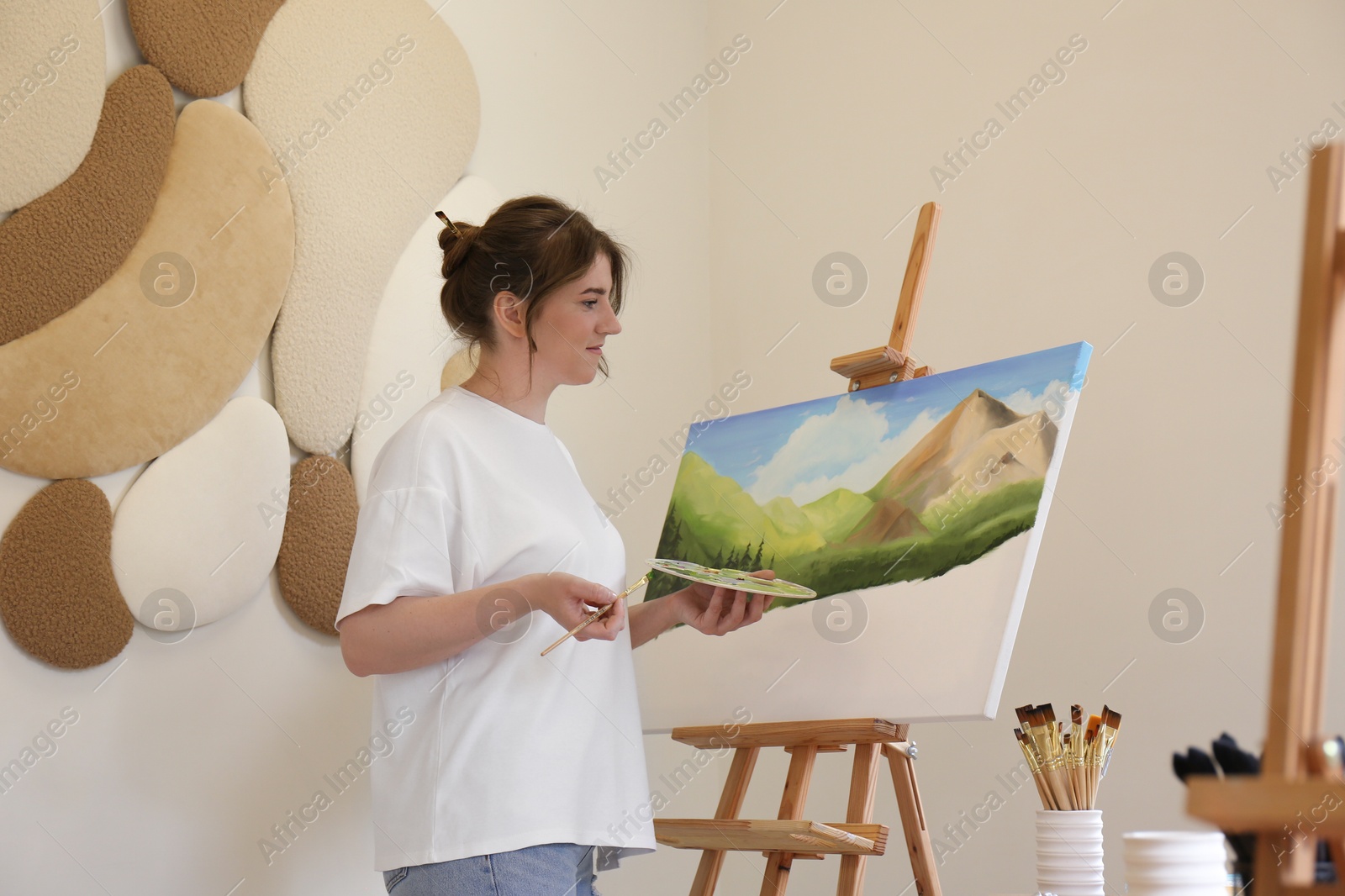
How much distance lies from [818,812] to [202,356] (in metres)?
1.56

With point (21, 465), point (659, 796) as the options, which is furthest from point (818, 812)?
point (21, 465)

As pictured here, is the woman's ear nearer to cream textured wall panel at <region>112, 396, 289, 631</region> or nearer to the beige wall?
cream textured wall panel at <region>112, 396, 289, 631</region>

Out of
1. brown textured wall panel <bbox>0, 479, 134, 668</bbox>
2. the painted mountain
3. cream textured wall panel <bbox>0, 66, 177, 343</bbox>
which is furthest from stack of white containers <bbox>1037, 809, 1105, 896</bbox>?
cream textured wall panel <bbox>0, 66, 177, 343</bbox>

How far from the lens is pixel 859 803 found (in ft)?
4.83

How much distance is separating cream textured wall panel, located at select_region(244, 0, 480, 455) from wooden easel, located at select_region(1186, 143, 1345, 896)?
1542 millimetres

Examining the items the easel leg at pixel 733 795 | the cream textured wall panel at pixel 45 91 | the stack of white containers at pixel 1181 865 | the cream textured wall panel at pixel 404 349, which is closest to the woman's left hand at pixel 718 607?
the easel leg at pixel 733 795

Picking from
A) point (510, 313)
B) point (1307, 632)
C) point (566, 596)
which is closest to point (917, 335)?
point (510, 313)

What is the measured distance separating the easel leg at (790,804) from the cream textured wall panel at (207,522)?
875mm

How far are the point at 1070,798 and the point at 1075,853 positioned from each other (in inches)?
2.8

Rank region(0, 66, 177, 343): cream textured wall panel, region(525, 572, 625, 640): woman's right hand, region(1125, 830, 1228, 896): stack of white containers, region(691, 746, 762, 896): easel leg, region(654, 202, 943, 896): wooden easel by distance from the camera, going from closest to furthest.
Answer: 1. region(1125, 830, 1228, 896): stack of white containers
2. region(525, 572, 625, 640): woman's right hand
3. region(654, 202, 943, 896): wooden easel
4. region(0, 66, 177, 343): cream textured wall panel
5. region(691, 746, 762, 896): easel leg

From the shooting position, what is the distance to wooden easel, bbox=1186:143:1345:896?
21.3 inches

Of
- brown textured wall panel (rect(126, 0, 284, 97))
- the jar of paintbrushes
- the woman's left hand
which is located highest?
brown textured wall panel (rect(126, 0, 284, 97))

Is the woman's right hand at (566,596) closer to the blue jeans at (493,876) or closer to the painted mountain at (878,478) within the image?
the blue jeans at (493,876)

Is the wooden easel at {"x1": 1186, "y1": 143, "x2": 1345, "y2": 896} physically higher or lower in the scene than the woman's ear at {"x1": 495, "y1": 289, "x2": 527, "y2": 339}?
lower
